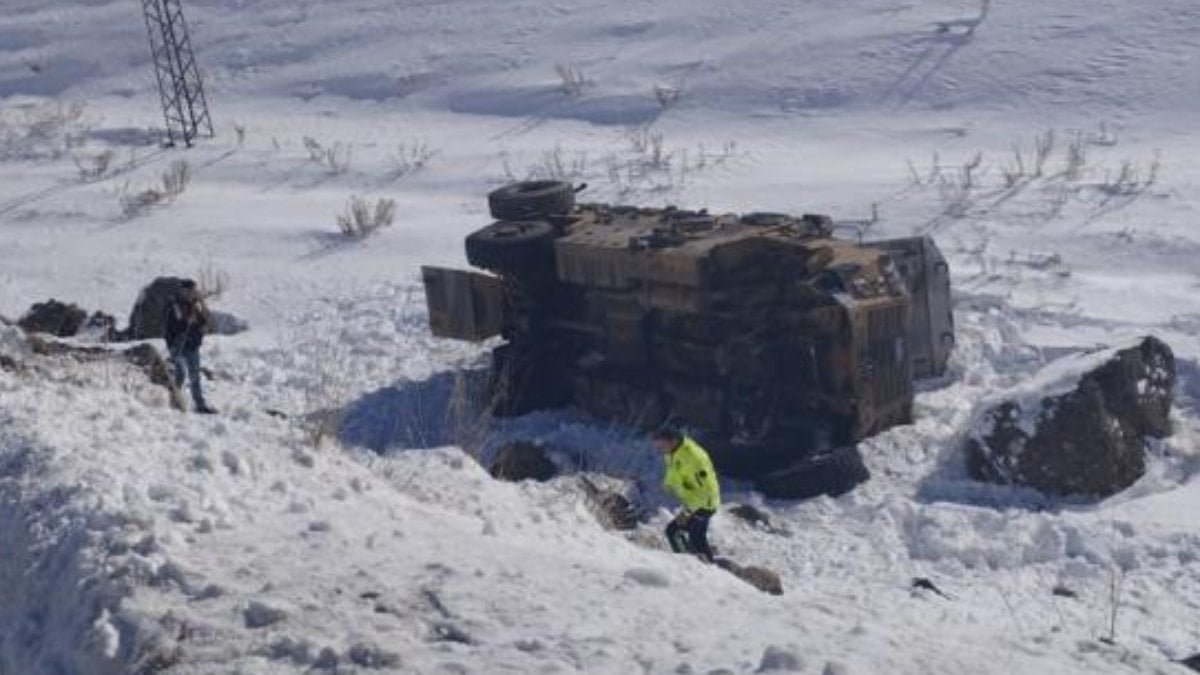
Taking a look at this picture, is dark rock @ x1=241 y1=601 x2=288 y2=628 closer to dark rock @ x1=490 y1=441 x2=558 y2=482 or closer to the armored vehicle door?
dark rock @ x1=490 y1=441 x2=558 y2=482

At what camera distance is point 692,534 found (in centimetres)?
1138

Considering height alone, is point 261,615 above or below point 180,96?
above

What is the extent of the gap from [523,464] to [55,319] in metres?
6.46

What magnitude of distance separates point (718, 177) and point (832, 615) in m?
16.7

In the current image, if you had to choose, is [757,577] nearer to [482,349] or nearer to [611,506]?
[611,506]

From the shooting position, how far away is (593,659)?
6.62 metres

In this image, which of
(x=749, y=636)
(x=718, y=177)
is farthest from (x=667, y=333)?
(x=718, y=177)

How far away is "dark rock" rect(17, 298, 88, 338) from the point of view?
17562mm

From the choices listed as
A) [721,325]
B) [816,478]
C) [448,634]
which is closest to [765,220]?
[721,325]

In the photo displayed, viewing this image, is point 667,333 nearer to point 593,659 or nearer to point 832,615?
point 832,615

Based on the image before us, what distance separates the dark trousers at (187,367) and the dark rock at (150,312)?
3.10 m

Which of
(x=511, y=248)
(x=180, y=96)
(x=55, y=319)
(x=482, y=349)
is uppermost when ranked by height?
(x=511, y=248)

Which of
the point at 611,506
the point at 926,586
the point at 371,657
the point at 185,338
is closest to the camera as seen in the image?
the point at 371,657

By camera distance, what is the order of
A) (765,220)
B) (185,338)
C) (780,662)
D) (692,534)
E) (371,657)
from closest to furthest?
1. (780,662)
2. (371,657)
3. (692,534)
4. (185,338)
5. (765,220)
